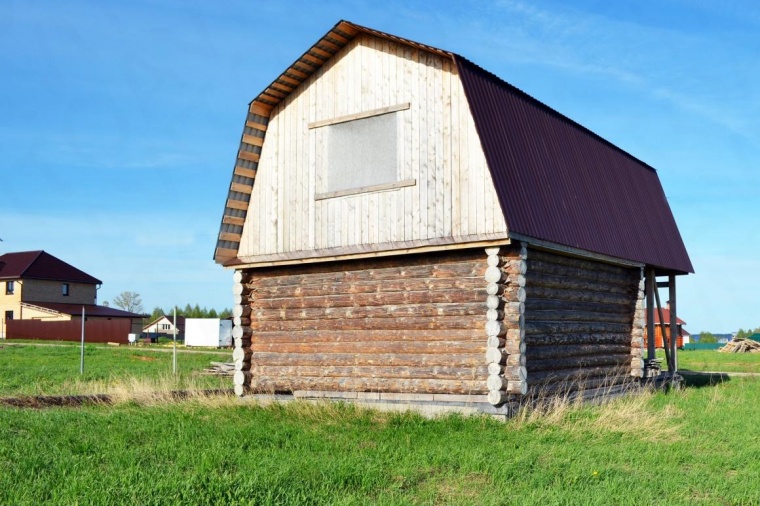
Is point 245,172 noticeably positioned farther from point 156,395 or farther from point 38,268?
point 38,268

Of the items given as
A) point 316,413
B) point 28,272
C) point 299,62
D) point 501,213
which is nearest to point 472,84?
point 501,213

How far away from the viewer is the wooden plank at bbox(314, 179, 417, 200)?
13.6 meters

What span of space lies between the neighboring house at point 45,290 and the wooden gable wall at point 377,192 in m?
47.6

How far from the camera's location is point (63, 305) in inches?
2470

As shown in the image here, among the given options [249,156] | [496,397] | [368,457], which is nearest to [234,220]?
[249,156]

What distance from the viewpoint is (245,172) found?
52.0 ft

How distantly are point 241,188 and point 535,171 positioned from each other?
6.00 m

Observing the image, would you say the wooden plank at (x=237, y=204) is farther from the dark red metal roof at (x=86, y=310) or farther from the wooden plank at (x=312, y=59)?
the dark red metal roof at (x=86, y=310)

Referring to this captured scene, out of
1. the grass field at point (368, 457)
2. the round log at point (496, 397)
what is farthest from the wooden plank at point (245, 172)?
the round log at point (496, 397)

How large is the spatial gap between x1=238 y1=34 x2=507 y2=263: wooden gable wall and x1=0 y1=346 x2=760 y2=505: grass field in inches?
127

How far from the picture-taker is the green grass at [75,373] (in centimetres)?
1833

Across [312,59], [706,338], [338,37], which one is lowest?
[706,338]

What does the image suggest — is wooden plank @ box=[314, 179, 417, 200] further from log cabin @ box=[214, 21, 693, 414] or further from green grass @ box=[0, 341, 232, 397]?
green grass @ box=[0, 341, 232, 397]

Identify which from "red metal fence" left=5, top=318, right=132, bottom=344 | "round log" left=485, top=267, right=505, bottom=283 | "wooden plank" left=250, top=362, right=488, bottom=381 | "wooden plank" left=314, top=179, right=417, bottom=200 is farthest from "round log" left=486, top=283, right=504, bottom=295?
"red metal fence" left=5, top=318, right=132, bottom=344
